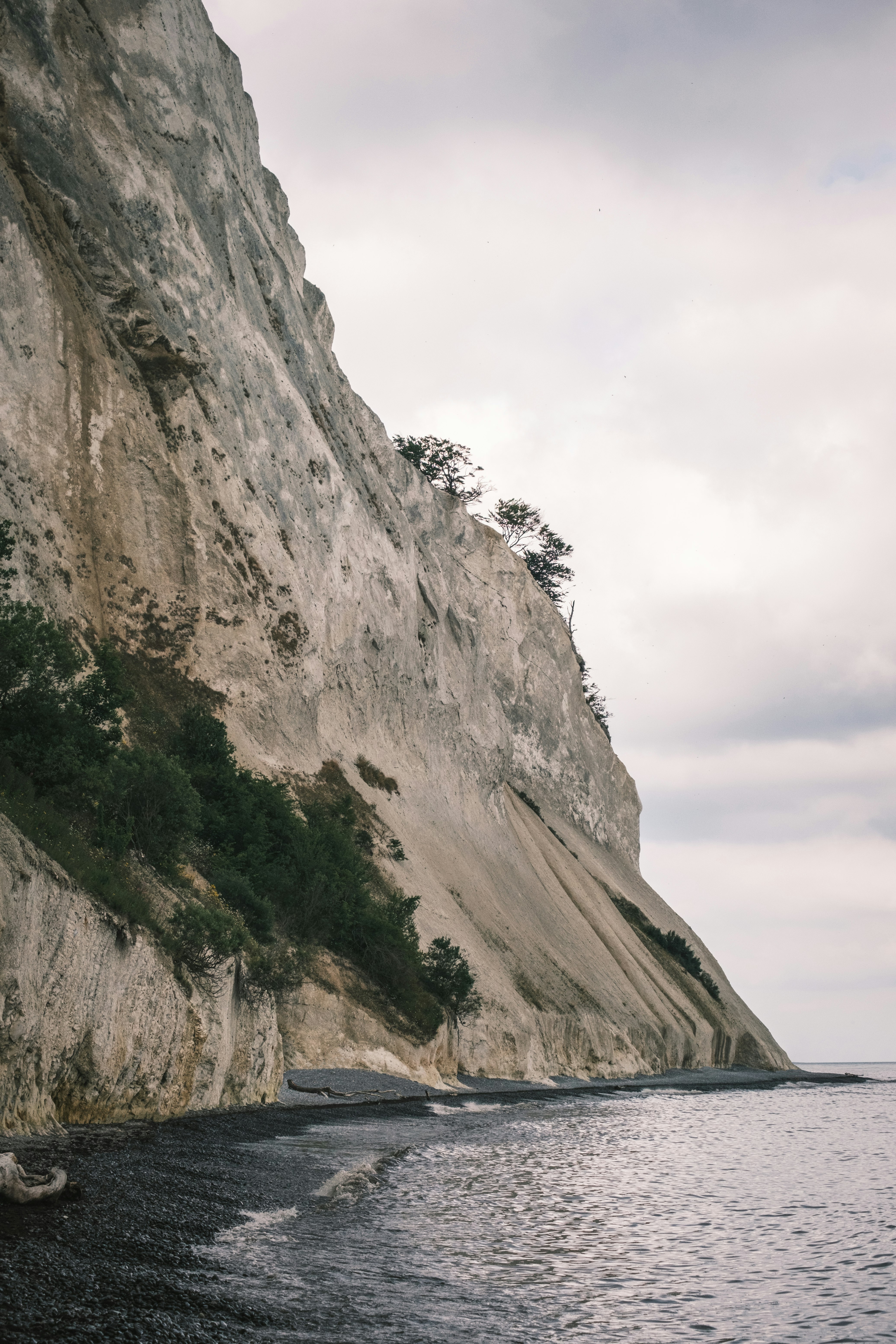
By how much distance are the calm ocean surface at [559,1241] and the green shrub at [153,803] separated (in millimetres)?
6314

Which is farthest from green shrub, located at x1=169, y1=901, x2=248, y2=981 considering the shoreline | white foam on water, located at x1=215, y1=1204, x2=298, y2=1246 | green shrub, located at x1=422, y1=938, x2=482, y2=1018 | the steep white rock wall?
green shrub, located at x1=422, y1=938, x2=482, y2=1018

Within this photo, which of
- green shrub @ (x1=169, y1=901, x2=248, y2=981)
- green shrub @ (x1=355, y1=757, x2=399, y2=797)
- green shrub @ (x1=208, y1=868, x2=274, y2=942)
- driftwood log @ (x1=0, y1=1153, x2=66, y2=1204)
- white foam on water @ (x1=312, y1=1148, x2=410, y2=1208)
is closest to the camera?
driftwood log @ (x1=0, y1=1153, x2=66, y2=1204)

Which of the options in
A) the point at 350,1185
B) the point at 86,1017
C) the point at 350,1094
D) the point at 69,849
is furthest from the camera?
the point at 350,1094

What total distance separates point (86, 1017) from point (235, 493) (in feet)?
74.8

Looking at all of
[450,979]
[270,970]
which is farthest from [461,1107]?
[270,970]

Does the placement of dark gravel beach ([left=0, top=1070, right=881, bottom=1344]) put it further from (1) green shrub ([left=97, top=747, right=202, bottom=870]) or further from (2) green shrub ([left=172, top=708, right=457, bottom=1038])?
(2) green shrub ([left=172, top=708, right=457, bottom=1038])

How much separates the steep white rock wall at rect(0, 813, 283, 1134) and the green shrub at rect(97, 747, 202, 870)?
3.50m

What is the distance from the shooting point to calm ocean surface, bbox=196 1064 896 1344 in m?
7.45

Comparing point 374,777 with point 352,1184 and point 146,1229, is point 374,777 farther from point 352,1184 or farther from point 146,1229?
point 146,1229

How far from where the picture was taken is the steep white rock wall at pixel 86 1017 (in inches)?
448

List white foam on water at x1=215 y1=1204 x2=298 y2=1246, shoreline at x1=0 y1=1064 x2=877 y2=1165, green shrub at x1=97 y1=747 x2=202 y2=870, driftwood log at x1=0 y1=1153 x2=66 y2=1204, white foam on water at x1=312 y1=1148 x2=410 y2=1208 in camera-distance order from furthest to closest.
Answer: green shrub at x1=97 y1=747 x2=202 y2=870 < shoreline at x1=0 y1=1064 x2=877 y2=1165 < white foam on water at x1=312 y1=1148 x2=410 y2=1208 < white foam on water at x1=215 y1=1204 x2=298 y2=1246 < driftwood log at x1=0 y1=1153 x2=66 y2=1204

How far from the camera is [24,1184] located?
8.30 m

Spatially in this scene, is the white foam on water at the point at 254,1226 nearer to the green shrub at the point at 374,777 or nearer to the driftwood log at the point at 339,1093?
the driftwood log at the point at 339,1093

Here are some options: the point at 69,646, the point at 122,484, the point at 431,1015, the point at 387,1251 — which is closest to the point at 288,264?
the point at 122,484
